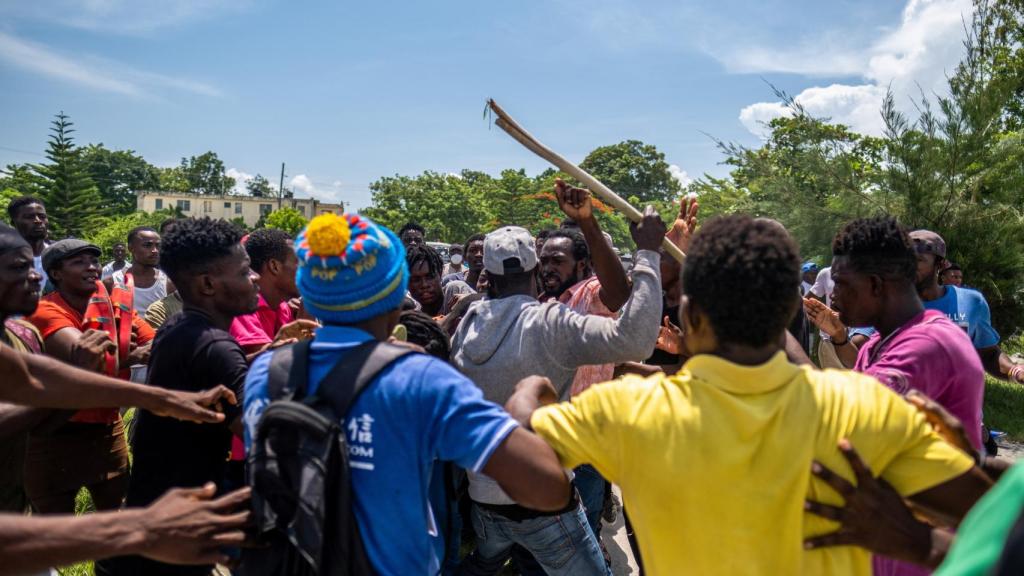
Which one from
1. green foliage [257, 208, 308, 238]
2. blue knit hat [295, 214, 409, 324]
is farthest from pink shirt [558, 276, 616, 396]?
green foliage [257, 208, 308, 238]

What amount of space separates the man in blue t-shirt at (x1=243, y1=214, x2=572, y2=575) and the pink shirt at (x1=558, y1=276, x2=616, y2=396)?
1.85 metres

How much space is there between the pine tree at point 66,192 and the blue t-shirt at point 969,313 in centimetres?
4278

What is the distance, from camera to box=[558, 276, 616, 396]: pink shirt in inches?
142

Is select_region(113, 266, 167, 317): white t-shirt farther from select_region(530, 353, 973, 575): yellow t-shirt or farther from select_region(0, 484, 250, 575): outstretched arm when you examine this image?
select_region(530, 353, 973, 575): yellow t-shirt

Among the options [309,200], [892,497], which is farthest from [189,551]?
[309,200]

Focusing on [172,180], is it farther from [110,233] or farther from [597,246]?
[597,246]

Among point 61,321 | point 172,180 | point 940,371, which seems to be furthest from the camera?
point 172,180

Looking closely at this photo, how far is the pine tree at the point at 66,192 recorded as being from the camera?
37469 millimetres

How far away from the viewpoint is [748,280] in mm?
1509

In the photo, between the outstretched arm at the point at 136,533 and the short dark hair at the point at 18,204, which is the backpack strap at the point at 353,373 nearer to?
the outstretched arm at the point at 136,533

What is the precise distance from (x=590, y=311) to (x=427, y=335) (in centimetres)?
99

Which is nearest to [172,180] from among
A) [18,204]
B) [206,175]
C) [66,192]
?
[206,175]

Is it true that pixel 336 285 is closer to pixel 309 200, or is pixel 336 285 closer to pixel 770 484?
pixel 770 484

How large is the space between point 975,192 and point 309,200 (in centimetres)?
7940
